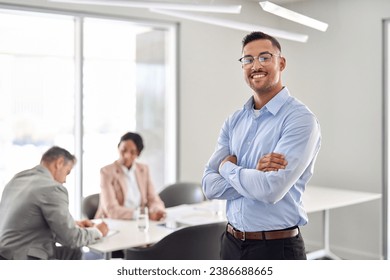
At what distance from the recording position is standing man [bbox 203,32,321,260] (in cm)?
210

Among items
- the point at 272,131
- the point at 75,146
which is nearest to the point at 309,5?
the point at 272,131

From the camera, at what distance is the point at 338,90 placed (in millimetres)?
2654

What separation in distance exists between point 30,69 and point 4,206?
2.42ft

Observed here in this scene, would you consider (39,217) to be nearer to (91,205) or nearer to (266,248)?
(91,205)

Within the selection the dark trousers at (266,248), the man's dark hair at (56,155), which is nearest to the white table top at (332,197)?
the dark trousers at (266,248)

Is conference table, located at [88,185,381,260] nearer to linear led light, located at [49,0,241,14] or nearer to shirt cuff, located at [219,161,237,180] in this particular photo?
shirt cuff, located at [219,161,237,180]

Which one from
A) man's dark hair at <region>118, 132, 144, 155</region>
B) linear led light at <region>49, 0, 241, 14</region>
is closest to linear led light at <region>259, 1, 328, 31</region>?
linear led light at <region>49, 0, 241, 14</region>

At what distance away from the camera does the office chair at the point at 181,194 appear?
3.53 m

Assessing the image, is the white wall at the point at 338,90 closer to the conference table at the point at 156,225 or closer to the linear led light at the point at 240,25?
the linear led light at the point at 240,25

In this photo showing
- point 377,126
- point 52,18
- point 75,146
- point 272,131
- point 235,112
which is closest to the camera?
point 272,131

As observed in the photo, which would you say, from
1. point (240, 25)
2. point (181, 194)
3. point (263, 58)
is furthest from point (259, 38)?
point (181, 194)

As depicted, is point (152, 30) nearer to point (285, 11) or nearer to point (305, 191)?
point (285, 11)

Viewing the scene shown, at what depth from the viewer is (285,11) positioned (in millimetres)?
2482

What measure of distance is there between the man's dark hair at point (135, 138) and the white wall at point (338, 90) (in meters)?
0.77
